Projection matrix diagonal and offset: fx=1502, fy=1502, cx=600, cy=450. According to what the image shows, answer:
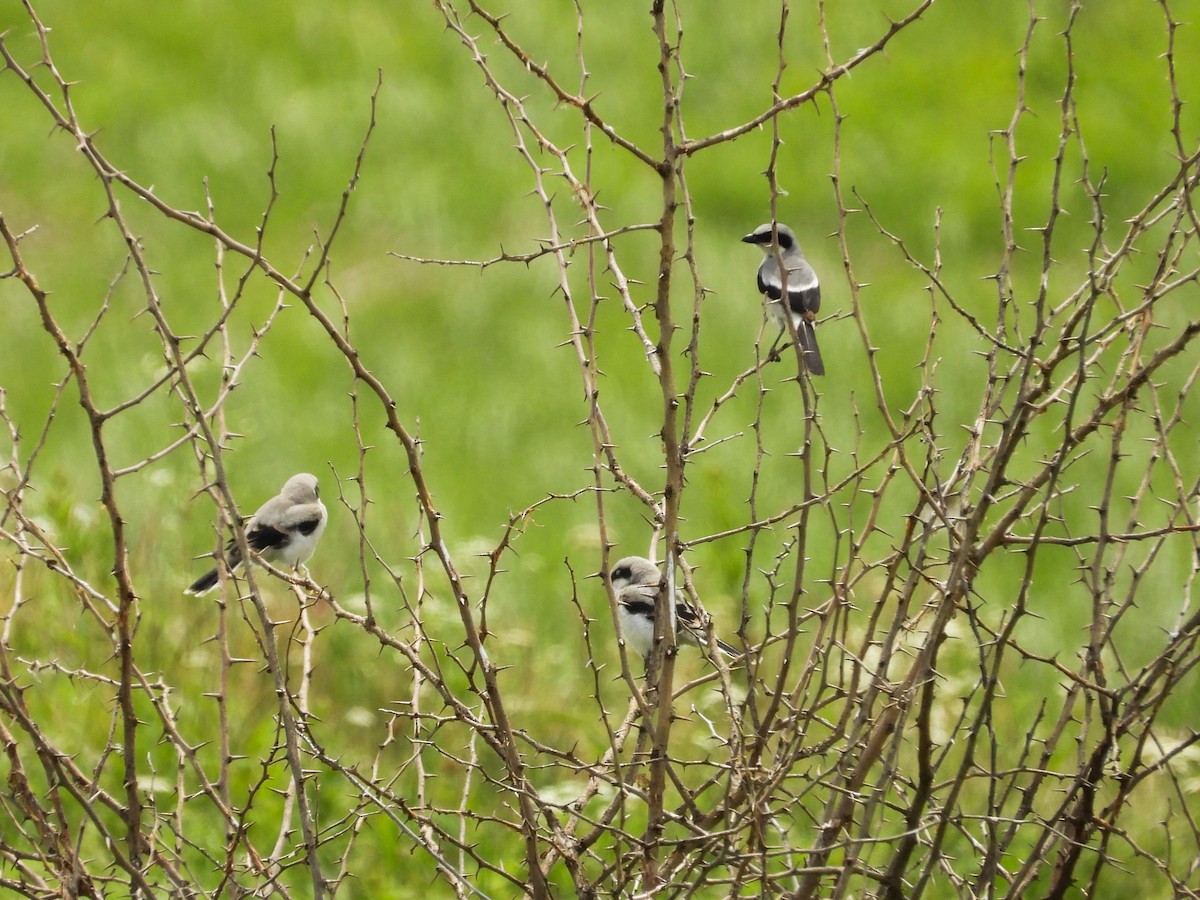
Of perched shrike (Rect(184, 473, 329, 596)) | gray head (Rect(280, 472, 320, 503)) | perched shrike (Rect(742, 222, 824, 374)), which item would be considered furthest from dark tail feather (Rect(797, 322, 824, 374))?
gray head (Rect(280, 472, 320, 503))

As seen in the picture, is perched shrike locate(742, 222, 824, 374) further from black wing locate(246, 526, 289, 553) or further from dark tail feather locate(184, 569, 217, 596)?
dark tail feather locate(184, 569, 217, 596)

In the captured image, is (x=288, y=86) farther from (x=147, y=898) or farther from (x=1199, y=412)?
(x=147, y=898)

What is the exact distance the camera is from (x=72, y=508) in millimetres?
6949

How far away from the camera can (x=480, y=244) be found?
1373cm

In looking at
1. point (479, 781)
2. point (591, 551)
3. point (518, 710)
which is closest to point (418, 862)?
point (479, 781)

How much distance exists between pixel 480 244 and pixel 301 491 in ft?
21.2

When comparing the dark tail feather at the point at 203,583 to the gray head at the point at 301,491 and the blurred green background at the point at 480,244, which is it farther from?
the gray head at the point at 301,491

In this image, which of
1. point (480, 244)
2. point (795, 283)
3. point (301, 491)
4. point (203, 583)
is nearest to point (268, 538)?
point (301, 491)

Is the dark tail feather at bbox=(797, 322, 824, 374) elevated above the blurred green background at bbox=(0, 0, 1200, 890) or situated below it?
below

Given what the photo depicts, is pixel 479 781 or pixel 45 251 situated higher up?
pixel 45 251

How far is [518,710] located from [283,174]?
924 cm

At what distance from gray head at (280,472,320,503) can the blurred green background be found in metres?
0.70

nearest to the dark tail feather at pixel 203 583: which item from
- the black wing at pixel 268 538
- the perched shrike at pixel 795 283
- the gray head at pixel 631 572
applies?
the black wing at pixel 268 538

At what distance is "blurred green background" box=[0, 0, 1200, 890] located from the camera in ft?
29.1
